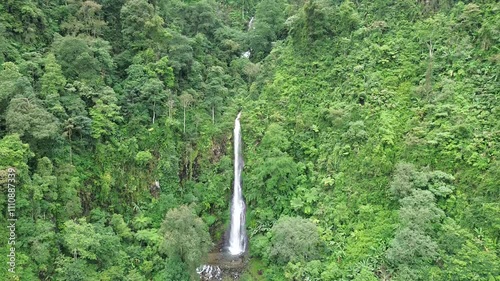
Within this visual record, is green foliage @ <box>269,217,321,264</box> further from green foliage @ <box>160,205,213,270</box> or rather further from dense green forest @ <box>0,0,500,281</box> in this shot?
green foliage @ <box>160,205,213,270</box>

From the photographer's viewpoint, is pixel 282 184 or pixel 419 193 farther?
pixel 282 184

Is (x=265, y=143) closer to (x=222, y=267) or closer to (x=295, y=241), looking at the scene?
(x=295, y=241)

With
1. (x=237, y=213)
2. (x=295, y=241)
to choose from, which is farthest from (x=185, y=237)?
(x=237, y=213)

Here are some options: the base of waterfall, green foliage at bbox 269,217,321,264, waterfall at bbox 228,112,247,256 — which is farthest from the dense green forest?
the base of waterfall

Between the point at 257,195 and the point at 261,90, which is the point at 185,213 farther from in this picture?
the point at 261,90

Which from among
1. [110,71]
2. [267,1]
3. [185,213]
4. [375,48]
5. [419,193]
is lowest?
[185,213]

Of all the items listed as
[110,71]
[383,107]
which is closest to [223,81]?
[110,71]
